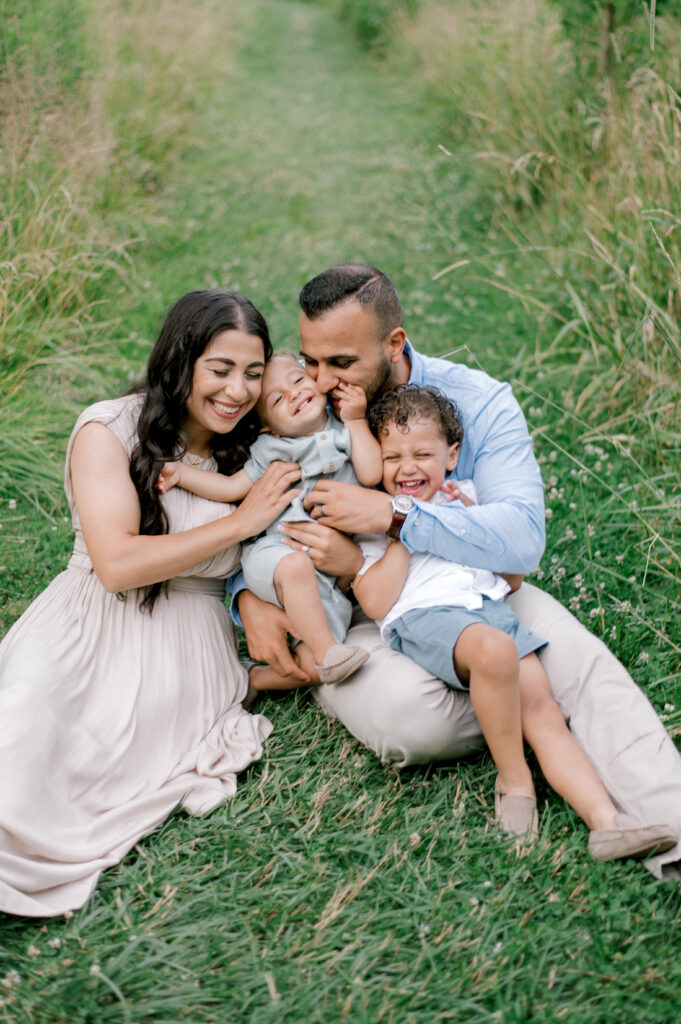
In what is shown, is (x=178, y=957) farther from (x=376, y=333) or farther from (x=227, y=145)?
(x=227, y=145)

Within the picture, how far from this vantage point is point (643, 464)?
4695mm

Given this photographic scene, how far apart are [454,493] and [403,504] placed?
0.91ft

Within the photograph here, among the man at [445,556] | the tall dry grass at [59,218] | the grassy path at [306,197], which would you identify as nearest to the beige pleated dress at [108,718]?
the man at [445,556]

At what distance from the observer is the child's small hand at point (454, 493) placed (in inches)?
131

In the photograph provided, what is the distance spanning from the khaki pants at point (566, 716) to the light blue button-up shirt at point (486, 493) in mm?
346

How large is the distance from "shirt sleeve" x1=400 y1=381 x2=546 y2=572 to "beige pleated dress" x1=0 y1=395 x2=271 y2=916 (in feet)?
2.49

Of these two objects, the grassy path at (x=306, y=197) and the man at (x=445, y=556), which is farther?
the grassy path at (x=306, y=197)

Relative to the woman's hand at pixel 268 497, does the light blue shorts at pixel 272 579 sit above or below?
below

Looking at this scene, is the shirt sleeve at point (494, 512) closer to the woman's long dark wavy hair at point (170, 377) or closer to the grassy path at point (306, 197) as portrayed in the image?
the woman's long dark wavy hair at point (170, 377)

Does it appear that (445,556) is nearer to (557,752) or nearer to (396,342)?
(557,752)

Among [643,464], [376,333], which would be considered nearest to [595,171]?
[643,464]

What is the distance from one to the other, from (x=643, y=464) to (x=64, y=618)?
302 cm

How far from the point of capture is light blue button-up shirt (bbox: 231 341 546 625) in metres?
3.09

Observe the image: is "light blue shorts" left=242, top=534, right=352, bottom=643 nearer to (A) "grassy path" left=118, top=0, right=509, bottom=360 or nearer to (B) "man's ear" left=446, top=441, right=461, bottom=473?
(B) "man's ear" left=446, top=441, right=461, bottom=473
